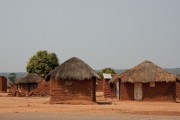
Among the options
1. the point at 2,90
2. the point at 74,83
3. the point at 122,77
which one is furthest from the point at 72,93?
the point at 2,90

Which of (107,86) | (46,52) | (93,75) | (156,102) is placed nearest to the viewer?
(93,75)

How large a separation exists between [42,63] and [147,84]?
108 ft

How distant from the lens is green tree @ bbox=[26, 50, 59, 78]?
6203 centimetres

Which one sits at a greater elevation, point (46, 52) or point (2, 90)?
point (46, 52)

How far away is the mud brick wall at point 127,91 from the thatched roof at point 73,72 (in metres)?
5.40

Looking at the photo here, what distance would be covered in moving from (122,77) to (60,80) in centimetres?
687

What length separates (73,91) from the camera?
27.4 meters

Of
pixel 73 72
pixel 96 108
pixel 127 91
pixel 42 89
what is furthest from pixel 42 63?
pixel 96 108

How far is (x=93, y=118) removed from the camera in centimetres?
1705

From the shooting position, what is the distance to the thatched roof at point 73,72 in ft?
89.5

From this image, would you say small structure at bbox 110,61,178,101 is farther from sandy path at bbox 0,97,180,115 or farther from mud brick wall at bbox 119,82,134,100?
sandy path at bbox 0,97,180,115

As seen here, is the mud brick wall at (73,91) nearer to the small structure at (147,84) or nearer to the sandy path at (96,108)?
the sandy path at (96,108)

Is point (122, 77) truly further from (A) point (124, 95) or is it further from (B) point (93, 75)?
(B) point (93, 75)

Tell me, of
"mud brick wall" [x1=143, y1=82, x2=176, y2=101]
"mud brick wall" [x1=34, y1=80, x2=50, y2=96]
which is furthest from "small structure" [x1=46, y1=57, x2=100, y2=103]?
"mud brick wall" [x1=34, y1=80, x2=50, y2=96]
